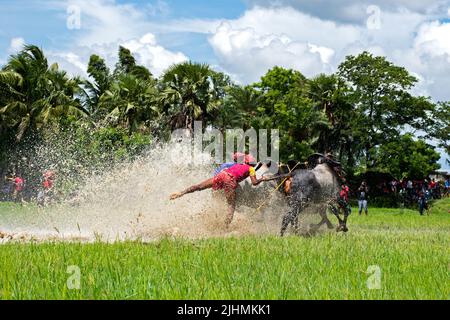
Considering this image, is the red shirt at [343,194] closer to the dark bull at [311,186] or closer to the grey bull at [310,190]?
the dark bull at [311,186]

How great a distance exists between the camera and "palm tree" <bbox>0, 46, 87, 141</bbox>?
32781mm

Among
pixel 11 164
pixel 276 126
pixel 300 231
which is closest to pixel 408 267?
pixel 300 231

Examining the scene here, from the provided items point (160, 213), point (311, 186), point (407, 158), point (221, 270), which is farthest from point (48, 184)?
point (407, 158)

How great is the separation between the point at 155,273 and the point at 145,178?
7685mm

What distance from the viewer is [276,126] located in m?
42.0

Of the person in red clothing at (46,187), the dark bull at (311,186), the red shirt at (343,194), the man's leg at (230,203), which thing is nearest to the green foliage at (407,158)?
the red shirt at (343,194)

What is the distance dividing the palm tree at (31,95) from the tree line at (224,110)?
2.0 inches

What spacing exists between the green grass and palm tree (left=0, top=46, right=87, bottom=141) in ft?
82.7

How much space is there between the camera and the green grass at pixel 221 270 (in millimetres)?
5336

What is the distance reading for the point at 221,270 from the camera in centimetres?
650

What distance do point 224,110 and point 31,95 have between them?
11807mm

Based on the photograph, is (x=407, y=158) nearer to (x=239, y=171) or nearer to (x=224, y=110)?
(x=224, y=110)
